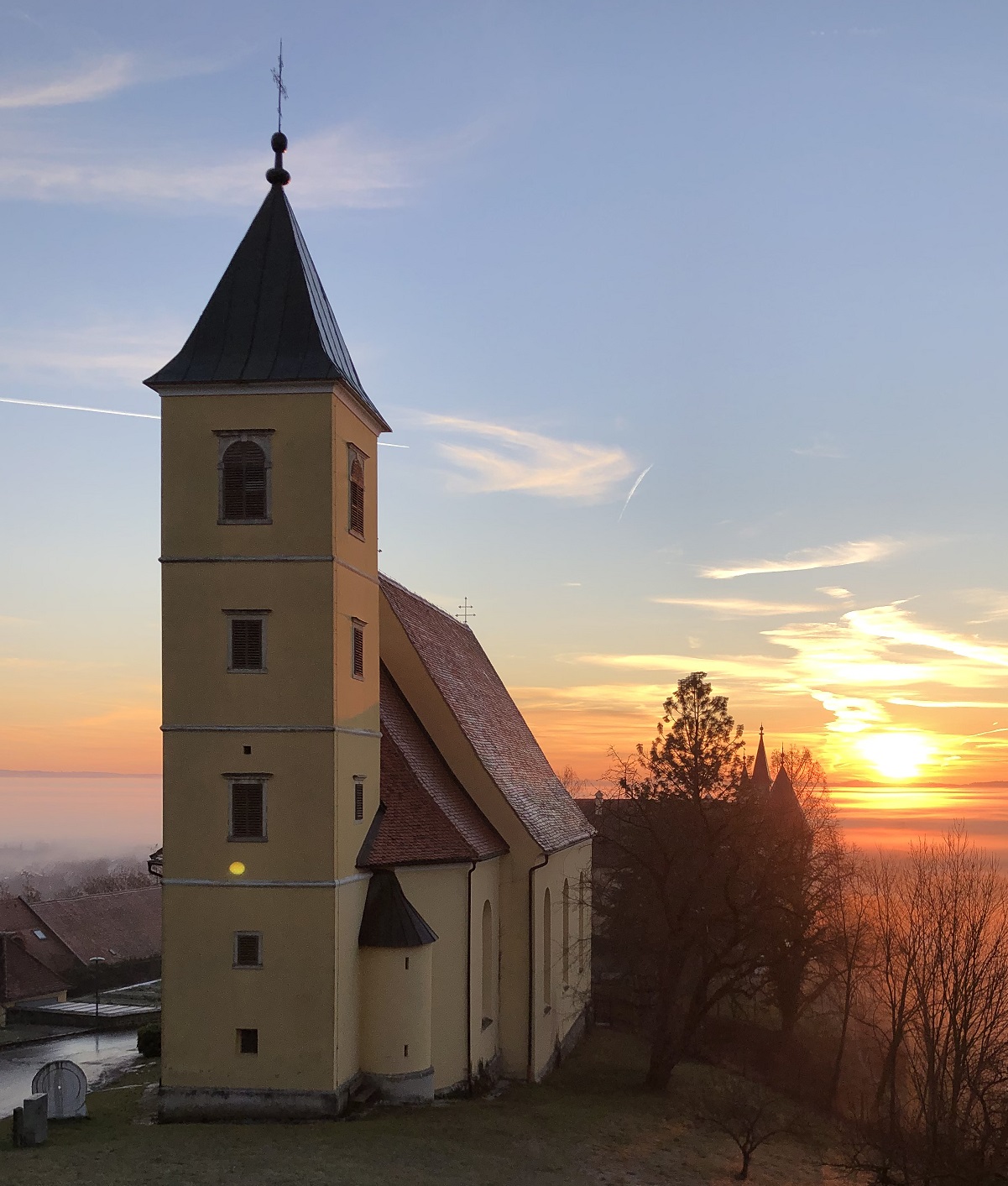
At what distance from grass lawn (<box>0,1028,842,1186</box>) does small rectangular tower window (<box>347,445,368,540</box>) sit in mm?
13028

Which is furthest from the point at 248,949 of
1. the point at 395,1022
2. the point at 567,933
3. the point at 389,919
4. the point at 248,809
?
the point at 567,933

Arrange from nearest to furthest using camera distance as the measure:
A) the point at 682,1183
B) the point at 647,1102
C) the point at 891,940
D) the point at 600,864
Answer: the point at 682,1183 → the point at 647,1102 → the point at 891,940 → the point at 600,864

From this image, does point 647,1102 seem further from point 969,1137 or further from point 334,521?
point 334,521

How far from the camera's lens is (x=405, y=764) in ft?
103

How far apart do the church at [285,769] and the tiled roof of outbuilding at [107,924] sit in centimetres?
3304

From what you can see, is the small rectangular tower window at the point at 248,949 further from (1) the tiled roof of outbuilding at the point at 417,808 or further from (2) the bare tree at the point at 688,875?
(2) the bare tree at the point at 688,875

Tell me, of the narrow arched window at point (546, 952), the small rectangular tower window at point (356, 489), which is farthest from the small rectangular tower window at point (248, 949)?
the narrow arched window at point (546, 952)

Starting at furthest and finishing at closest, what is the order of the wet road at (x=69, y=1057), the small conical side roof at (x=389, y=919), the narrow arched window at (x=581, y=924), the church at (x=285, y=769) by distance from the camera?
1. the narrow arched window at (x=581, y=924)
2. the wet road at (x=69, y=1057)
3. the small conical side roof at (x=389, y=919)
4. the church at (x=285, y=769)

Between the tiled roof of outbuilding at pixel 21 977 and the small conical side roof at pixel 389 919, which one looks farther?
the tiled roof of outbuilding at pixel 21 977

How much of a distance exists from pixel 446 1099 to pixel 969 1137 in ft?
38.0

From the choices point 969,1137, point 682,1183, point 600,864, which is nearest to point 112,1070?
point 682,1183

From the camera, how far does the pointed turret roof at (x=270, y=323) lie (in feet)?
90.6

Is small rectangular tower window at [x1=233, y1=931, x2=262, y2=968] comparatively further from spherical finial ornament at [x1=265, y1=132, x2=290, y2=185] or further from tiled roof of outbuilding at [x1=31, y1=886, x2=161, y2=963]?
tiled roof of outbuilding at [x1=31, y1=886, x2=161, y2=963]

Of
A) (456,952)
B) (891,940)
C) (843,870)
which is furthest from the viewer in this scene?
(843,870)
